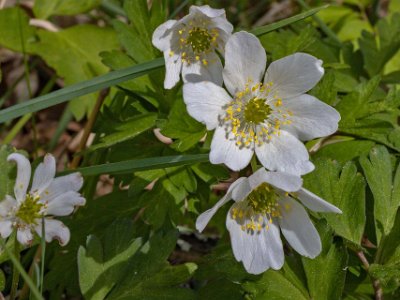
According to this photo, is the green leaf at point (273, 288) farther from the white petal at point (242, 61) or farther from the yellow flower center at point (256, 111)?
the white petal at point (242, 61)

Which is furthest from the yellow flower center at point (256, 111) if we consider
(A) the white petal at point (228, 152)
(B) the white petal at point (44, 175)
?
(B) the white petal at point (44, 175)

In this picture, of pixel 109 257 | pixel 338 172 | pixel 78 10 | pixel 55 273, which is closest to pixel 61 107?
pixel 78 10

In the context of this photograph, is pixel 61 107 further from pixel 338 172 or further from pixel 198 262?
pixel 338 172

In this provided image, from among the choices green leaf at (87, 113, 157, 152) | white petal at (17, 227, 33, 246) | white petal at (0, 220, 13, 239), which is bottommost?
white petal at (17, 227, 33, 246)

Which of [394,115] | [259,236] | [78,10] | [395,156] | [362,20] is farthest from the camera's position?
[362,20]

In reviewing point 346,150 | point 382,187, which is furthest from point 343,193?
point 346,150

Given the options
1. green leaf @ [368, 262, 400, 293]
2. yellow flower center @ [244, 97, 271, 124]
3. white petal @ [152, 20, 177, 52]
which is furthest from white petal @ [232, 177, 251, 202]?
white petal @ [152, 20, 177, 52]

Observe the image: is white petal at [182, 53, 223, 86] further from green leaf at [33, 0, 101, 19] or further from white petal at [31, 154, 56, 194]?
green leaf at [33, 0, 101, 19]
